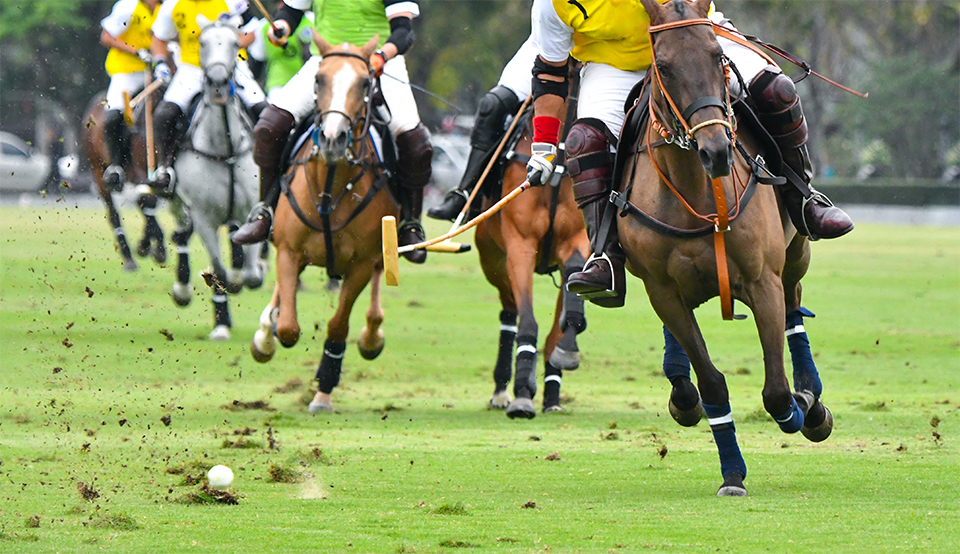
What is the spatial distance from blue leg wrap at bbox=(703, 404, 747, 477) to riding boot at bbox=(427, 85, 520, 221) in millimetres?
4273

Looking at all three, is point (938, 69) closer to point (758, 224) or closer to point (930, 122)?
point (930, 122)

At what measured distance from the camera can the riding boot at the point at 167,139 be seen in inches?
569

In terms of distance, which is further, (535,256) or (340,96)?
(535,256)

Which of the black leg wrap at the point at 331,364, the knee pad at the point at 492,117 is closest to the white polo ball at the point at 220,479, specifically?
the black leg wrap at the point at 331,364

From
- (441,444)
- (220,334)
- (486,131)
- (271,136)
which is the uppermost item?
(486,131)

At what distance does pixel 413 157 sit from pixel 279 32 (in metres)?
1.43

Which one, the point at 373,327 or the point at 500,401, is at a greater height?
the point at 373,327

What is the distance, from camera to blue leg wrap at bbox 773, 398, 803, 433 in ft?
24.1

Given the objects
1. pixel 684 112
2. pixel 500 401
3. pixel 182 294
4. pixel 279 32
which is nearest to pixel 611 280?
pixel 684 112

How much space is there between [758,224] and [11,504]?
3936mm

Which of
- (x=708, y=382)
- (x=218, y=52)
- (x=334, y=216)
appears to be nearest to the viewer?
(x=708, y=382)

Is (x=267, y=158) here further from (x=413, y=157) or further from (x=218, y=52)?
(x=218, y=52)

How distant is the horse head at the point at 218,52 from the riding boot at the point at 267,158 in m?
2.28

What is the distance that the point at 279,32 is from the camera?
11453 millimetres
